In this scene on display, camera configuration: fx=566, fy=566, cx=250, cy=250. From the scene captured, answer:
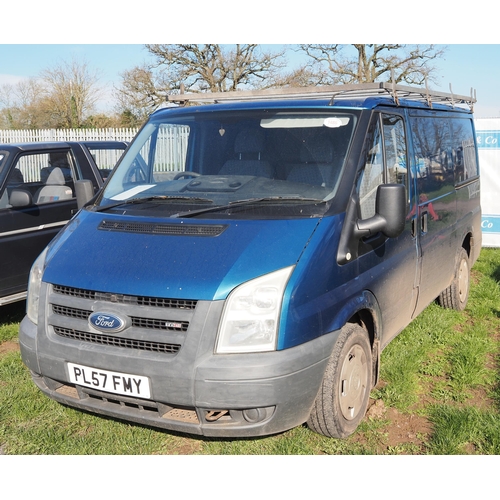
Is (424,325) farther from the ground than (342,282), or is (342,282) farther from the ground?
(342,282)

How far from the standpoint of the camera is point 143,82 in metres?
30.1

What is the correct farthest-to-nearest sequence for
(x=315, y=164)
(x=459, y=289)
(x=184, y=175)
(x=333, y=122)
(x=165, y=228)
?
(x=459, y=289), (x=184, y=175), (x=333, y=122), (x=315, y=164), (x=165, y=228)

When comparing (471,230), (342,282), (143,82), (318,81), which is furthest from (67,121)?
(342,282)

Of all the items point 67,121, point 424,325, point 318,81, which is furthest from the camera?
point 67,121

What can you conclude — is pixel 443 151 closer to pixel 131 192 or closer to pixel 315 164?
pixel 315 164

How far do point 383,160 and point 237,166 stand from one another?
1070 millimetres

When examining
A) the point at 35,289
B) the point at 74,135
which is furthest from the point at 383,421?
the point at 74,135

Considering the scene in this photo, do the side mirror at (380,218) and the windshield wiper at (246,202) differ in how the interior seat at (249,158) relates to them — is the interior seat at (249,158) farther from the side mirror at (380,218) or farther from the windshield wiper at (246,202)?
the side mirror at (380,218)

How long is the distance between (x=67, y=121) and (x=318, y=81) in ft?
60.3

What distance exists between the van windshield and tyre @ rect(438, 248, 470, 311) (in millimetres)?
3216

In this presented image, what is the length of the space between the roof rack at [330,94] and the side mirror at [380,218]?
0.87m

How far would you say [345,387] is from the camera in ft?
11.7

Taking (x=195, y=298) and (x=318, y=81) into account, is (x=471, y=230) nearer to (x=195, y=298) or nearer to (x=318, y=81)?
(x=195, y=298)

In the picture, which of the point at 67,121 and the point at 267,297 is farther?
the point at 67,121
